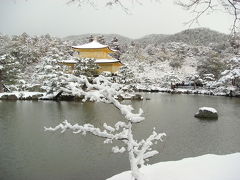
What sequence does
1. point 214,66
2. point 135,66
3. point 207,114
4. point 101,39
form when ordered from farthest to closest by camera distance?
1. point 101,39
2. point 135,66
3. point 214,66
4. point 207,114

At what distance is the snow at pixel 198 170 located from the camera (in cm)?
428

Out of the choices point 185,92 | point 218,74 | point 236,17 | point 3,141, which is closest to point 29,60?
point 185,92

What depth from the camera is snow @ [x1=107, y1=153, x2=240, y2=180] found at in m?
4.28

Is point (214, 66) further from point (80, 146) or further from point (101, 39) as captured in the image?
point (80, 146)

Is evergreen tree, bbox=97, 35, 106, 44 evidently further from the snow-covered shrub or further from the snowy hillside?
the snow-covered shrub

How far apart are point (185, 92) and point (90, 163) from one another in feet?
100

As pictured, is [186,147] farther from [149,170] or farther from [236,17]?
[236,17]

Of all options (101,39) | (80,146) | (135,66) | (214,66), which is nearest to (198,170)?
(80,146)

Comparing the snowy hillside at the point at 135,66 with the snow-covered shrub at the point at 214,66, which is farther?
the snow-covered shrub at the point at 214,66

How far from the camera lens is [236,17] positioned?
311cm

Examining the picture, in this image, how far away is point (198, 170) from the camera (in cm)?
463

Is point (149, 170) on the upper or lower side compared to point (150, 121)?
upper

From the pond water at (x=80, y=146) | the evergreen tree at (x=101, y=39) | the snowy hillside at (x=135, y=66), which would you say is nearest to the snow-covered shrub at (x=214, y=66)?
the snowy hillside at (x=135, y=66)

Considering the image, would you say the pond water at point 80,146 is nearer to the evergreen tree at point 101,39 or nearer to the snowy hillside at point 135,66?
the snowy hillside at point 135,66
